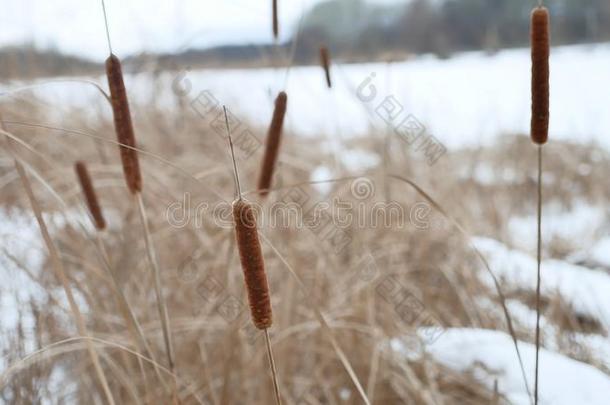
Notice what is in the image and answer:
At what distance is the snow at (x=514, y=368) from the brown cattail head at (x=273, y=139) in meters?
0.45

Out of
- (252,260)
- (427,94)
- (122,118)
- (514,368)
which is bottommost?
(514,368)

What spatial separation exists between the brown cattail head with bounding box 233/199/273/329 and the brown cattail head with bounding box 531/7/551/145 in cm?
29

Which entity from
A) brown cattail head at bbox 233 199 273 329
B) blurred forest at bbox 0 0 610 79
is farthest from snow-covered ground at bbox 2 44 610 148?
brown cattail head at bbox 233 199 273 329

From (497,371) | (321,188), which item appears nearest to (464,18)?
(321,188)

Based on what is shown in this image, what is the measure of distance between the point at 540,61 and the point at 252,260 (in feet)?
1.01

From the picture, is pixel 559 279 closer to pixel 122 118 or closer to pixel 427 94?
pixel 122 118

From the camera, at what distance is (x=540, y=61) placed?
1.51ft

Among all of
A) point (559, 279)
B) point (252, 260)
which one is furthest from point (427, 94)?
point (252, 260)

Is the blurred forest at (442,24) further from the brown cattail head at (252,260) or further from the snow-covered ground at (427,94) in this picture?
the brown cattail head at (252,260)

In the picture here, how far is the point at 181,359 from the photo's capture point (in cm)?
104

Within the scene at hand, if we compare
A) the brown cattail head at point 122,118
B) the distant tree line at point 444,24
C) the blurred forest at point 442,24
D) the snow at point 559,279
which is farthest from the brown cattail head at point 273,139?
the distant tree line at point 444,24

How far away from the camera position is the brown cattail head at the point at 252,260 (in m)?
0.33

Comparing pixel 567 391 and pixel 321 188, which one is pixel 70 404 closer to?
pixel 567 391

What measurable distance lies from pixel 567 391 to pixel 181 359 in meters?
0.68
